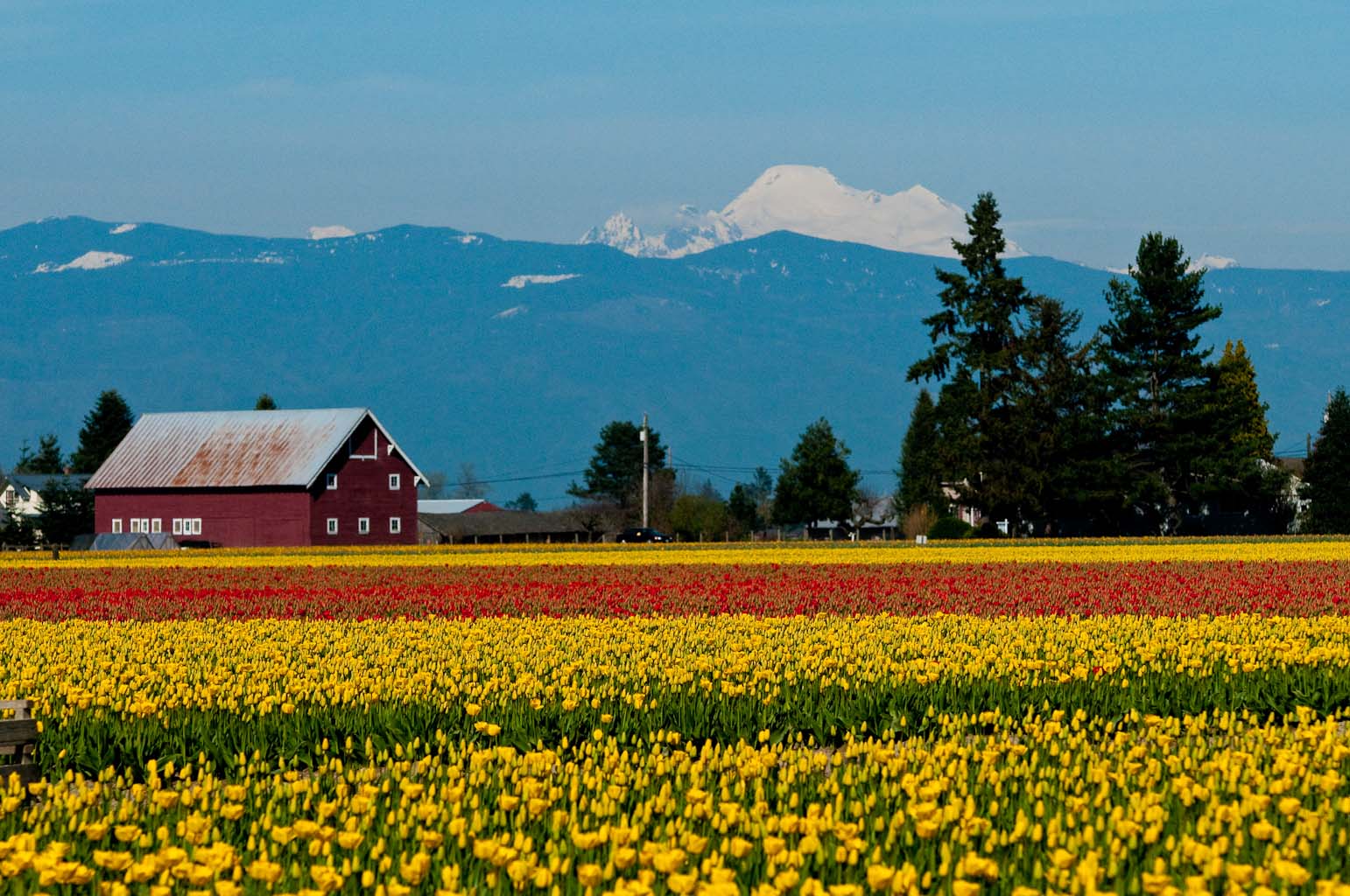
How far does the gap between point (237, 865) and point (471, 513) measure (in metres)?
125

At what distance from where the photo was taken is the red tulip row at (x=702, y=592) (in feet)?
78.5

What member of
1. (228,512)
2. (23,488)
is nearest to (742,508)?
(228,512)

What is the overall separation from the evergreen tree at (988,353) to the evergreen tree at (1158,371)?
15.9 ft

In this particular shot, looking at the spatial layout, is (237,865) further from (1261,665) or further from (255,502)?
(255,502)

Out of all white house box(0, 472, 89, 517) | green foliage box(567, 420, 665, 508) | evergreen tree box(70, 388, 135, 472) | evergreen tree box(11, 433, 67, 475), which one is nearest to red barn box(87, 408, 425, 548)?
white house box(0, 472, 89, 517)

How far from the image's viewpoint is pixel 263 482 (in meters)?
74.9

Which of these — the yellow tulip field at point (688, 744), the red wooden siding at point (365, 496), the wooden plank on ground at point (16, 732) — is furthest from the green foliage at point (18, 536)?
the wooden plank on ground at point (16, 732)

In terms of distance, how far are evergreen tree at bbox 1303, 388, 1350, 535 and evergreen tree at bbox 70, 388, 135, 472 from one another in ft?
253

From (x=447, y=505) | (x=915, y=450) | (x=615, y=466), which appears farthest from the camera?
(x=447, y=505)

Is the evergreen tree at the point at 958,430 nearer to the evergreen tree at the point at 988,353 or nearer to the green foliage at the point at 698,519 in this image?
the evergreen tree at the point at 988,353

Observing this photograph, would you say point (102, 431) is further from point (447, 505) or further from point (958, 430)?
point (958, 430)

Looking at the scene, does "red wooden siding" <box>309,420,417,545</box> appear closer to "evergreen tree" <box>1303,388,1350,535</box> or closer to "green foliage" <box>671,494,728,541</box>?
"green foliage" <box>671,494,728,541</box>

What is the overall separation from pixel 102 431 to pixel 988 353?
66.5 metres

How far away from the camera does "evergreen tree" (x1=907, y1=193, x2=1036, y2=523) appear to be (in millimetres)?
76688
